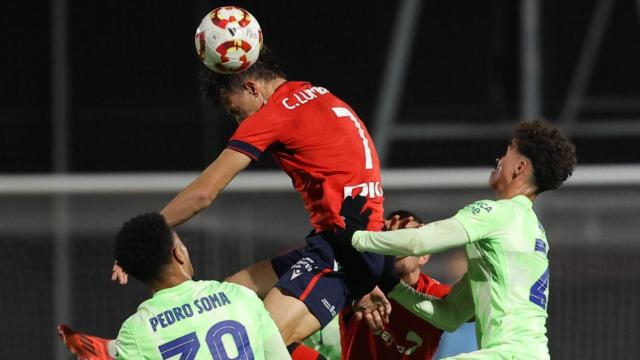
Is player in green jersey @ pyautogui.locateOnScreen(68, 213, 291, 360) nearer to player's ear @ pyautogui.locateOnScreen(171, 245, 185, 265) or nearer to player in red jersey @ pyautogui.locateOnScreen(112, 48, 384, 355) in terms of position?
player's ear @ pyautogui.locateOnScreen(171, 245, 185, 265)

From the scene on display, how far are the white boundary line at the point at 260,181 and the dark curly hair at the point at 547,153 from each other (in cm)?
374

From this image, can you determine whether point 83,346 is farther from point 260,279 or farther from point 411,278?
point 411,278

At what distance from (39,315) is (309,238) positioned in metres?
3.63

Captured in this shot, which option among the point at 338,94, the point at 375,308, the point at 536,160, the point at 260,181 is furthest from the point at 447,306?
the point at 338,94

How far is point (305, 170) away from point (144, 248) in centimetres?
111

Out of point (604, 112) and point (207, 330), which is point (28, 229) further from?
point (207, 330)

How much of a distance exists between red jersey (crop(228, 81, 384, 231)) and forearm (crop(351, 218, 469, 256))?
1.29ft

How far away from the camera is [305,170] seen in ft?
15.2

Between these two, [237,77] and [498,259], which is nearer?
[498,259]

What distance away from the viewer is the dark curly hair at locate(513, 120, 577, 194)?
14.3ft

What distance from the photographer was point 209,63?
4.82m

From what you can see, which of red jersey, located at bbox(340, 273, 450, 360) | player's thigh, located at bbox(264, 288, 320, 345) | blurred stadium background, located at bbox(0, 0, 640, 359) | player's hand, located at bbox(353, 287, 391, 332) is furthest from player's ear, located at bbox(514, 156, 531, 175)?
blurred stadium background, located at bbox(0, 0, 640, 359)

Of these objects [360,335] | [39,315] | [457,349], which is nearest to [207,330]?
[360,335]

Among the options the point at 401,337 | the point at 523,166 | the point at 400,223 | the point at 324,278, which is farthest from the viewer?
the point at 401,337
